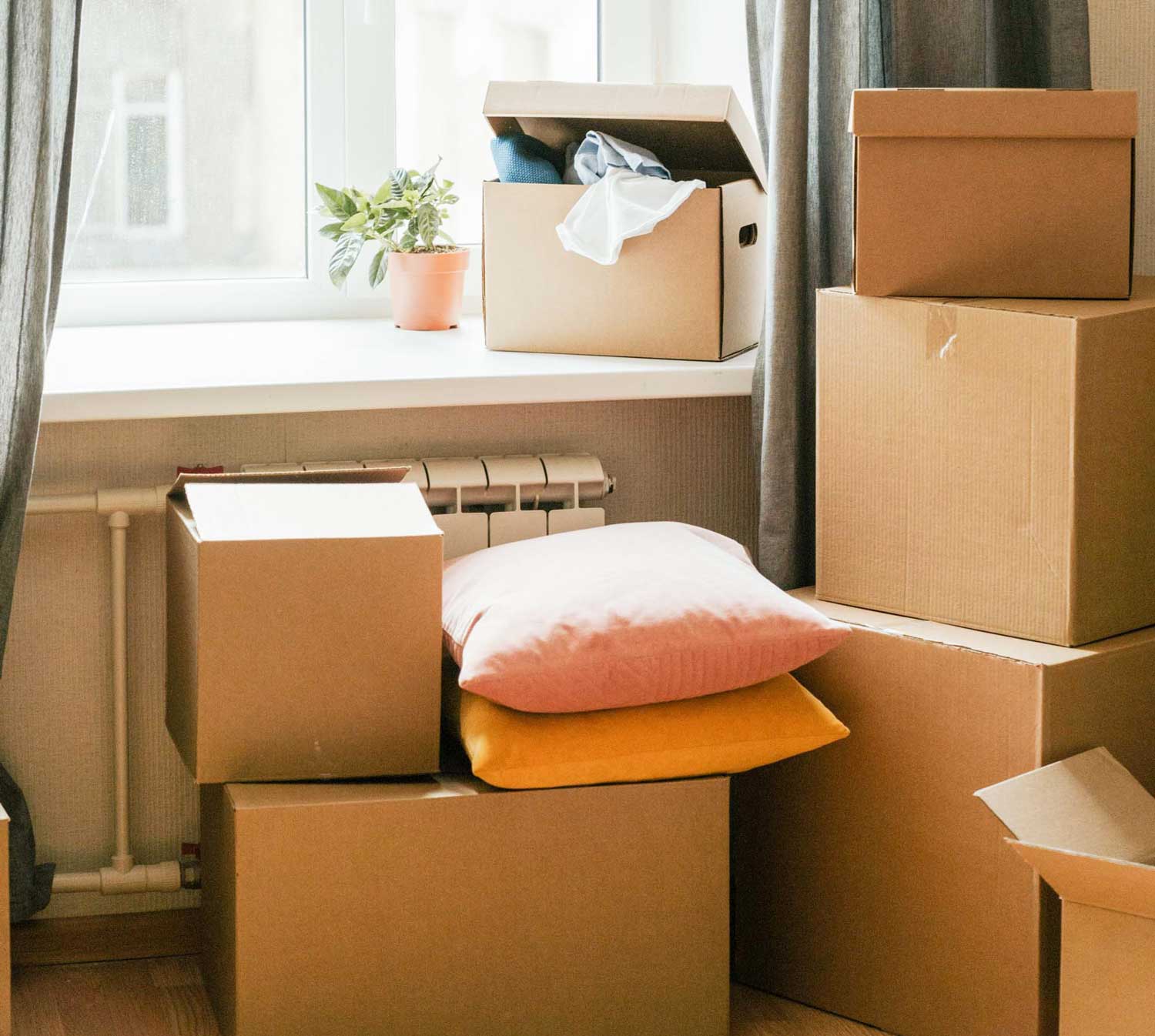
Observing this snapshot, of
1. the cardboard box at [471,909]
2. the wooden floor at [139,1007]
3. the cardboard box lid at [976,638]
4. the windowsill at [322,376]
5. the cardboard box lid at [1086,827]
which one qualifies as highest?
the windowsill at [322,376]

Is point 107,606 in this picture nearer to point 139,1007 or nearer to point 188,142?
point 139,1007

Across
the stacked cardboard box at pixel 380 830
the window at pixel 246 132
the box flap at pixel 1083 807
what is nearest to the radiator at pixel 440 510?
the stacked cardboard box at pixel 380 830

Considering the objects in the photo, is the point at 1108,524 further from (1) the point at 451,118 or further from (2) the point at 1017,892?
(1) the point at 451,118

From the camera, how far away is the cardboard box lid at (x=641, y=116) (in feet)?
6.18

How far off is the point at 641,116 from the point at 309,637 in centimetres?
81

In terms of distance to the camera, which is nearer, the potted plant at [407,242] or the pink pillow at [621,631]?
the pink pillow at [621,631]

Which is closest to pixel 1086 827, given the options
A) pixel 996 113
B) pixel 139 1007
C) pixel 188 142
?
pixel 996 113

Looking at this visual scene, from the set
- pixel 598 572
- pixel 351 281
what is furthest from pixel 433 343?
pixel 598 572

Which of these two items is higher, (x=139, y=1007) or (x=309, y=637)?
(x=309, y=637)

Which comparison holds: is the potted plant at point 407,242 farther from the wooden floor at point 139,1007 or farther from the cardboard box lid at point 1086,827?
the cardboard box lid at point 1086,827

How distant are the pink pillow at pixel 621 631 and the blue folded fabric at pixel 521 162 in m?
0.58

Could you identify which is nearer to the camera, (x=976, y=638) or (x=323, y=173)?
(x=976, y=638)

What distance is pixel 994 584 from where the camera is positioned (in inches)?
64.5

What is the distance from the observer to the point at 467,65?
91.2 inches
